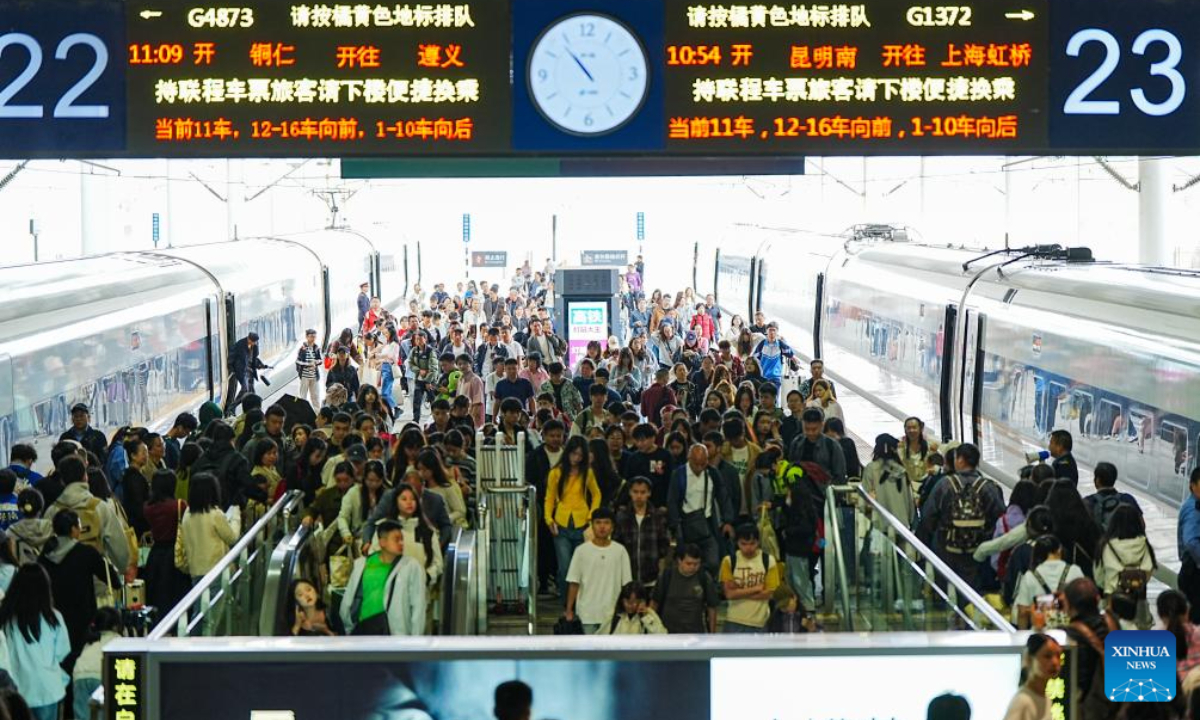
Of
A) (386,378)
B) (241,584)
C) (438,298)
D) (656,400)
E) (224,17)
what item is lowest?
(386,378)

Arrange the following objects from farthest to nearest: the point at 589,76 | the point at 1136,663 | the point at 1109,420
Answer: the point at 1109,420 → the point at 589,76 → the point at 1136,663

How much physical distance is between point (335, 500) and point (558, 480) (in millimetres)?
1479

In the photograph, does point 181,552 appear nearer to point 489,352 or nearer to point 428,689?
point 428,689

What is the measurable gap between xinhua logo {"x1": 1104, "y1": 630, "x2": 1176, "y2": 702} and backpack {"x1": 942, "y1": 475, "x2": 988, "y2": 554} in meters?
2.93

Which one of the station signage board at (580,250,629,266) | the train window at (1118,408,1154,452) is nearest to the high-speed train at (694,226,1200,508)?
the train window at (1118,408,1154,452)

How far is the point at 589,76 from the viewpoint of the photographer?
972 cm

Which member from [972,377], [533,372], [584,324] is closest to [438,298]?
[584,324]

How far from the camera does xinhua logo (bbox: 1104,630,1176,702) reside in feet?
23.2

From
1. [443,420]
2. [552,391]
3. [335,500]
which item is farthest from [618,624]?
[552,391]

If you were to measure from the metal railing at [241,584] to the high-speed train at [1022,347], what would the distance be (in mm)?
6224

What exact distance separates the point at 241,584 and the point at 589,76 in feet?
11.4

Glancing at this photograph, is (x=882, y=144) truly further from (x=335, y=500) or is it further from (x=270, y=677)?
(x=270, y=677)

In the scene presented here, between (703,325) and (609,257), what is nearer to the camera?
(703,325)

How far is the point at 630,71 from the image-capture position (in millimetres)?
9680
